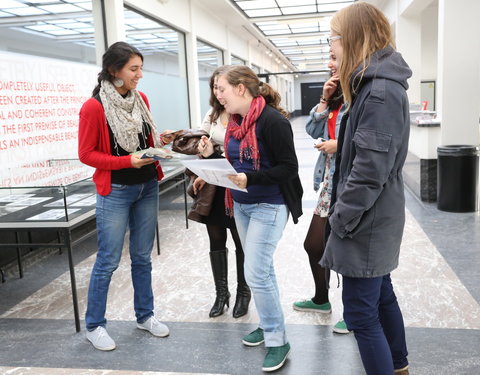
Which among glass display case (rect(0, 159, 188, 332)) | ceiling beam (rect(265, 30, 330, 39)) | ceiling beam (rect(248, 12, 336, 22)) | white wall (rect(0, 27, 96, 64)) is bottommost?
glass display case (rect(0, 159, 188, 332))

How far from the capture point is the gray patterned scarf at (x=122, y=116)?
236 centimetres

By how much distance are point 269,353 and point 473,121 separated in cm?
429

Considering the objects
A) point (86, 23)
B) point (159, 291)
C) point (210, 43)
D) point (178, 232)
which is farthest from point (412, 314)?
point (210, 43)

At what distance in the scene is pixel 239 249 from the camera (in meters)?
2.86

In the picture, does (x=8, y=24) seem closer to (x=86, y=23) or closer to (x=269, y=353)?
(x=86, y=23)

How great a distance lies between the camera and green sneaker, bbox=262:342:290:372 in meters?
2.22

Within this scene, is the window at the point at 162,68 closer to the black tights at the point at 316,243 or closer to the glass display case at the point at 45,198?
the glass display case at the point at 45,198

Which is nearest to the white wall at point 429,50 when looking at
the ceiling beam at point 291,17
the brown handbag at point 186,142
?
the ceiling beam at point 291,17

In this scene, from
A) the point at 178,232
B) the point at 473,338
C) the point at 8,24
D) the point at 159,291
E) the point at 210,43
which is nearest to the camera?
the point at 473,338

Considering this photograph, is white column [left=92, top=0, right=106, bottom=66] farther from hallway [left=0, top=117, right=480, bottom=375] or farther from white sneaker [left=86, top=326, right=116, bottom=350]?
white sneaker [left=86, top=326, right=116, bottom=350]

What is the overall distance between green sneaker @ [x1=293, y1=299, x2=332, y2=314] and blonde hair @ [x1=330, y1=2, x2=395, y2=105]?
165 cm

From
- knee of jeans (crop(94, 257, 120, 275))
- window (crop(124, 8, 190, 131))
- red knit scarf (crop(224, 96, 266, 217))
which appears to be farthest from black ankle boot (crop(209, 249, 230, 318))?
window (crop(124, 8, 190, 131))

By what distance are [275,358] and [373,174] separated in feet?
3.79

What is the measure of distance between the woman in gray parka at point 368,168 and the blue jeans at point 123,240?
1173 mm
